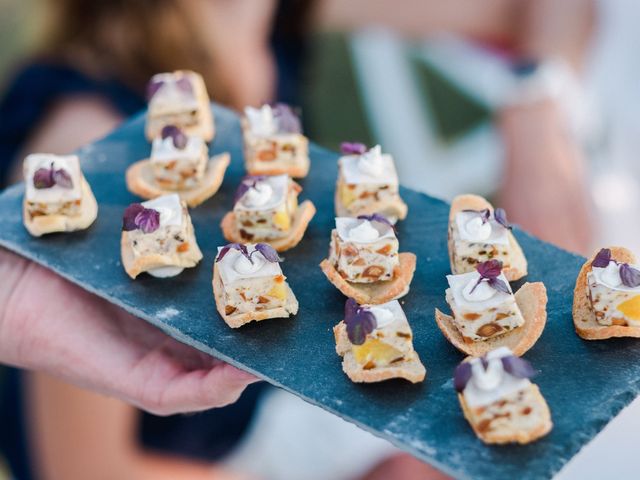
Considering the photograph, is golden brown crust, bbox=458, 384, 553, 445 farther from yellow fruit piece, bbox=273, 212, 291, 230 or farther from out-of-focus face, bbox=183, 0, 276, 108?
out-of-focus face, bbox=183, 0, 276, 108

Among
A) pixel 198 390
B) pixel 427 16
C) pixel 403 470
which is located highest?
pixel 198 390

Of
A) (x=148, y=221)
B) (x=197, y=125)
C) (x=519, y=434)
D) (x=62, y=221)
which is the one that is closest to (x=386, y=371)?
(x=519, y=434)

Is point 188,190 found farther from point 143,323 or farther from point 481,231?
point 481,231

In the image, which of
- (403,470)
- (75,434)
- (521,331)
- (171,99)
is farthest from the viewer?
(75,434)

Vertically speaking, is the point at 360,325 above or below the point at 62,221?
above

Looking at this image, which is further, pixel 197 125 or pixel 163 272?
pixel 197 125

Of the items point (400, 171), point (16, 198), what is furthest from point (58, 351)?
point (400, 171)

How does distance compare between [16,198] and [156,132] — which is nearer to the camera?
[16,198]

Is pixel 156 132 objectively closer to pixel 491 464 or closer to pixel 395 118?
pixel 491 464
